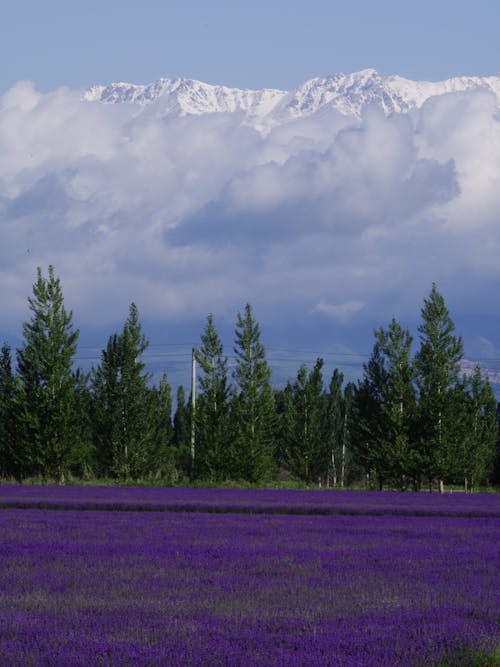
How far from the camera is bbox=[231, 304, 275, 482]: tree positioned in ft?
200

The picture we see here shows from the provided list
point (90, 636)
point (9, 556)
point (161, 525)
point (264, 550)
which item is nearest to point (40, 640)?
point (90, 636)

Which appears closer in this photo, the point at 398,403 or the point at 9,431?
the point at 9,431

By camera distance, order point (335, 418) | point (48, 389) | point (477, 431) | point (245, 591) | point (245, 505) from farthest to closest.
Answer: point (335, 418) < point (477, 431) < point (48, 389) < point (245, 505) < point (245, 591)

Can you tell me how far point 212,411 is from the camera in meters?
62.0

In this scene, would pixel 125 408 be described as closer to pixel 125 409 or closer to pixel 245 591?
pixel 125 409

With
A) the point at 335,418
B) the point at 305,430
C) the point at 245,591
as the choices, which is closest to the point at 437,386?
the point at 305,430

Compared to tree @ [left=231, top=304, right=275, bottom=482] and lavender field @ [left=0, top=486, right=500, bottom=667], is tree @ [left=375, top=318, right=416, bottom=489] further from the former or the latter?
lavender field @ [left=0, top=486, right=500, bottom=667]

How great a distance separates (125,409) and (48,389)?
17.2ft

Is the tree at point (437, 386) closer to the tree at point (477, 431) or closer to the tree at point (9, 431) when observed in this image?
the tree at point (477, 431)

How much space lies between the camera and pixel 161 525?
80.8 ft

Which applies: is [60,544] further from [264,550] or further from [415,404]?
[415,404]

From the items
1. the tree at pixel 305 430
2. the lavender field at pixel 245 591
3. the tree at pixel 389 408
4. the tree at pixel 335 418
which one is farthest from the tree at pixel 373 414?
the lavender field at pixel 245 591

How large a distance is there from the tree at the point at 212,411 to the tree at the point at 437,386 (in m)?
12.5

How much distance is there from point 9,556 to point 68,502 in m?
16.0
